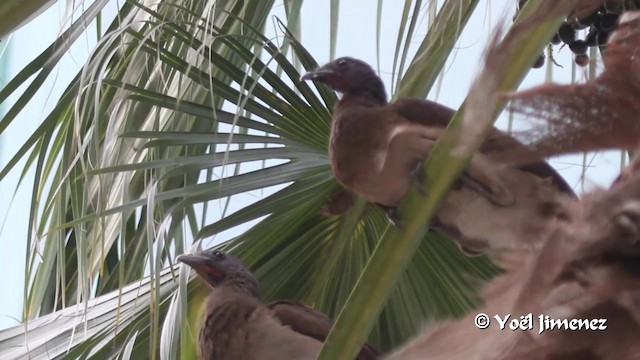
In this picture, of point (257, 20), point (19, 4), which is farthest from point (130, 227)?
point (19, 4)

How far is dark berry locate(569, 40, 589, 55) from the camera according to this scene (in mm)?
1629

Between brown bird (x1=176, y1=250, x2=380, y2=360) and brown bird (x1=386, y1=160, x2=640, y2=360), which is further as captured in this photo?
brown bird (x1=176, y1=250, x2=380, y2=360)

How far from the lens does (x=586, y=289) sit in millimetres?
685

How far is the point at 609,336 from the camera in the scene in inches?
26.5

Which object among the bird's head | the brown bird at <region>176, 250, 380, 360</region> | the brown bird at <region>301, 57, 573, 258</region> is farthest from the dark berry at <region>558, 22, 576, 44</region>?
the bird's head

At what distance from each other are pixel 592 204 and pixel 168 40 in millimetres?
1502

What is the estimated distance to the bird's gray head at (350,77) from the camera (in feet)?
6.75

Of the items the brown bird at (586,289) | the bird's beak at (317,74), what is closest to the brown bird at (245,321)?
the bird's beak at (317,74)

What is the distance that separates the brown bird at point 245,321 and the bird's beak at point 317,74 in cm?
36

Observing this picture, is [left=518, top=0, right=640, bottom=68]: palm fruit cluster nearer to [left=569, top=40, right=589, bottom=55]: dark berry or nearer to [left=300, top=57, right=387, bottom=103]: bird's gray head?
[left=569, top=40, right=589, bottom=55]: dark berry

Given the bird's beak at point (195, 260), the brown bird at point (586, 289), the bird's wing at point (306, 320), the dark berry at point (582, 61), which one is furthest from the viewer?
the bird's beak at point (195, 260)

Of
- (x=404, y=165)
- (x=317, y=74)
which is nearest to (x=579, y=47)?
(x=404, y=165)

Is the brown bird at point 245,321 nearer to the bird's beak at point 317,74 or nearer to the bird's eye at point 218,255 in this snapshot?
the bird's eye at point 218,255

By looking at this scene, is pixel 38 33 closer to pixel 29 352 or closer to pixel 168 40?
pixel 168 40
